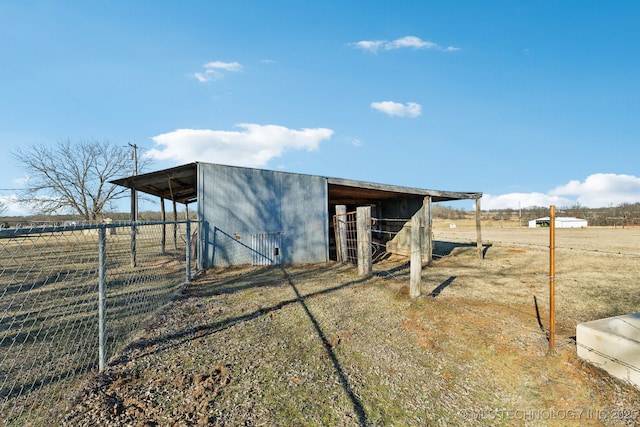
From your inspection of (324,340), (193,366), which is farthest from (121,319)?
(324,340)

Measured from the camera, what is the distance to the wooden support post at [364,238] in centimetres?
743

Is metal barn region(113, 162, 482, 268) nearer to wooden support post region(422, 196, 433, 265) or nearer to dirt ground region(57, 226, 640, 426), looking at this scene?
wooden support post region(422, 196, 433, 265)

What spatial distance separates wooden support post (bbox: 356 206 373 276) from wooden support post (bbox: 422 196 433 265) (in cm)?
399

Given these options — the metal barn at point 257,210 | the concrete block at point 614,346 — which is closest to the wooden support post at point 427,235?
the metal barn at point 257,210

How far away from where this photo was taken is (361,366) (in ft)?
9.93

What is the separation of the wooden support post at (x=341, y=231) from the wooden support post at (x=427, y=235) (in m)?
3.12

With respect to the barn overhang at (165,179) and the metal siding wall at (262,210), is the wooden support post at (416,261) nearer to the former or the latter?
the metal siding wall at (262,210)

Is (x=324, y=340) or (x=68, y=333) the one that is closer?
(x=324, y=340)

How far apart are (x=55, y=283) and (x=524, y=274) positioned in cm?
1231

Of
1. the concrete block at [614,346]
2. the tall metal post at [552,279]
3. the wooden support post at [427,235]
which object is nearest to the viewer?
the concrete block at [614,346]

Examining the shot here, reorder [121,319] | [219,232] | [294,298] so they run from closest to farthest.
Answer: [121,319], [294,298], [219,232]

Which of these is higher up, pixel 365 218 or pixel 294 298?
pixel 365 218

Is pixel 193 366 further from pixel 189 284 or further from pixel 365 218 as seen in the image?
pixel 365 218

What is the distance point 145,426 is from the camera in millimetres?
2088
